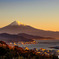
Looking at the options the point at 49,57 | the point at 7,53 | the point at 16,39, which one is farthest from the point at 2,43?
the point at 16,39

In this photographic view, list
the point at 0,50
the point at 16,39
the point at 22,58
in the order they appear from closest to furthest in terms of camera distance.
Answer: the point at 22,58 → the point at 0,50 → the point at 16,39

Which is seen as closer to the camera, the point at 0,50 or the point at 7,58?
the point at 7,58

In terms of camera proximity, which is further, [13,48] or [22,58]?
[13,48]

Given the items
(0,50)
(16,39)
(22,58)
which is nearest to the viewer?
(22,58)

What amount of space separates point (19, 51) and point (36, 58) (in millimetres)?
581

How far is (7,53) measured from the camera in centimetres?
467

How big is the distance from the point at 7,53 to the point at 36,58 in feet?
2.38

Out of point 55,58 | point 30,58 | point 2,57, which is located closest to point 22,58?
point 30,58

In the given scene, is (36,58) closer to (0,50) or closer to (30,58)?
Result: (30,58)

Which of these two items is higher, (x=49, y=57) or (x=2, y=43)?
(x=2, y=43)

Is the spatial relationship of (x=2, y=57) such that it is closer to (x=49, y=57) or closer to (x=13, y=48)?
(x=13, y=48)

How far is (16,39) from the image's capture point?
30281 millimetres

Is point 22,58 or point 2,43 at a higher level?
point 2,43

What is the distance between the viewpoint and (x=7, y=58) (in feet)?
15.0
